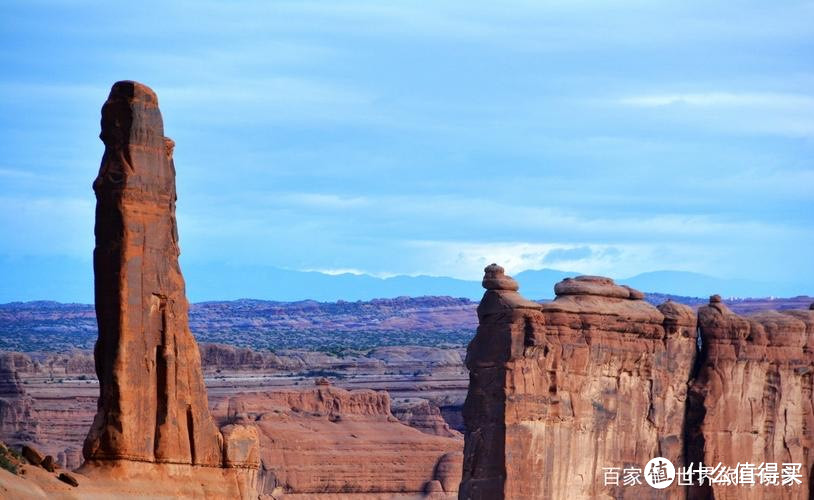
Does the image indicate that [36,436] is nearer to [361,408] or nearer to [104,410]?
[361,408]

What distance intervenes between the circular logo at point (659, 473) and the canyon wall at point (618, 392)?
0.15 metres

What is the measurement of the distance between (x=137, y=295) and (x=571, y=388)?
24.0 meters

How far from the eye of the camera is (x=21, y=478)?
3594cm

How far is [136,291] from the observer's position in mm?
38906

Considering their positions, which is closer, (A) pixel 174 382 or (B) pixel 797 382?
(A) pixel 174 382

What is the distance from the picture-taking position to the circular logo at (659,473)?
211 feet

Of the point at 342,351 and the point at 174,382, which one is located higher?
the point at 342,351

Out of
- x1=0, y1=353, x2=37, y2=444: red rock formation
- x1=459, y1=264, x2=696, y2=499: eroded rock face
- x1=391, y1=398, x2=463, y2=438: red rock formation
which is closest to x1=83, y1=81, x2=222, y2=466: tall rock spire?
x1=459, y1=264, x2=696, y2=499: eroded rock face

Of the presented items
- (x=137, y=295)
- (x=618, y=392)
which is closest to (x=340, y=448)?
(x=618, y=392)

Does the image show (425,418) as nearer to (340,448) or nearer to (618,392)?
(340,448)

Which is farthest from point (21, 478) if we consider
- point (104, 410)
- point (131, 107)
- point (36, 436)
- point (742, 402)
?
point (36, 436)

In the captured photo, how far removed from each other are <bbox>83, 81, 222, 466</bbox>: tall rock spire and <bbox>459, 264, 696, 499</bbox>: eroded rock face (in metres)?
19.6

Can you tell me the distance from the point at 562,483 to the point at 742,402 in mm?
8930

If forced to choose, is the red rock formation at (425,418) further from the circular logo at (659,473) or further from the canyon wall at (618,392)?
the circular logo at (659,473)
